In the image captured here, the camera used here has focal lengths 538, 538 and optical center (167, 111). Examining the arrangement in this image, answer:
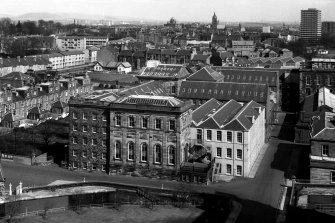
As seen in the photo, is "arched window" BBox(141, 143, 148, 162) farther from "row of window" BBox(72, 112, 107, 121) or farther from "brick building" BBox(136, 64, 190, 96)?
"brick building" BBox(136, 64, 190, 96)

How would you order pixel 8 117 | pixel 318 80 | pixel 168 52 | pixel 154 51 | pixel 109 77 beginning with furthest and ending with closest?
pixel 154 51
pixel 168 52
pixel 109 77
pixel 318 80
pixel 8 117

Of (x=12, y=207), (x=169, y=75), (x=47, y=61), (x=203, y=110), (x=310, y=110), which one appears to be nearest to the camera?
(x=12, y=207)

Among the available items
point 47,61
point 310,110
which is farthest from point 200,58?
point 310,110

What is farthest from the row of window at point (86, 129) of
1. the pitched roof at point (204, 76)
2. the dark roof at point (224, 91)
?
the pitched roof at point (204, 76)

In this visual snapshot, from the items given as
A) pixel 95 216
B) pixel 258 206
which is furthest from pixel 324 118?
pixel 95 216

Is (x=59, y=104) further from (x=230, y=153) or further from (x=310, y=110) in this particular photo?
(x=310, y=110)

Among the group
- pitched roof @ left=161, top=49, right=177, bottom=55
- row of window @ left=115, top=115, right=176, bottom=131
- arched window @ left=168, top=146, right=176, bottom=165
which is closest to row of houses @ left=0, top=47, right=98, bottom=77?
pitched roof @ left=161, top=49, right=177, bottom=55
